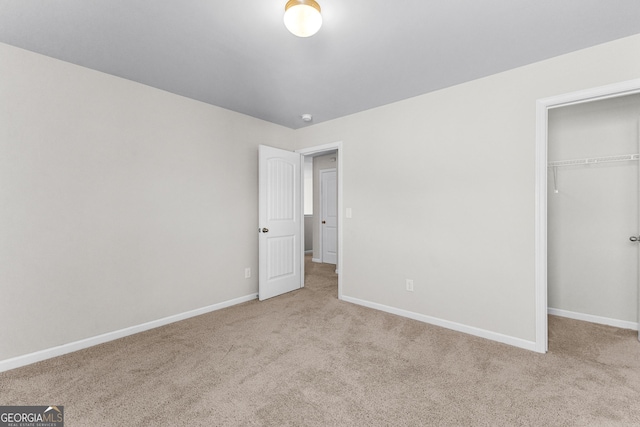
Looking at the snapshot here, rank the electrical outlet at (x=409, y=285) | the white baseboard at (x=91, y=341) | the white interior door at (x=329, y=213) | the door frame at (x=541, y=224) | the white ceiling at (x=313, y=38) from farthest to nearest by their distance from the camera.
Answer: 1. the white interior door at (x=329, y=213)
2. the electrical outlet at (x=409, y=285)
3. the door frame at (x=541, y=224)
4. the white baseboard at (x=91, y=341)
5. the white ceiling at (x=313, y=38)

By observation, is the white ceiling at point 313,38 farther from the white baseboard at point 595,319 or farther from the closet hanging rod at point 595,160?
the white baseboard at point 595,319

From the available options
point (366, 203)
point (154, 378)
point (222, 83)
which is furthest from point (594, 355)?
point (222, 83)

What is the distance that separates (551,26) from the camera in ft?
6.17

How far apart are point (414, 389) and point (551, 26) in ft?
8.51

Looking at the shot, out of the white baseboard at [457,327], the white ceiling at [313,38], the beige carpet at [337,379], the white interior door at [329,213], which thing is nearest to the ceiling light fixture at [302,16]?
the white ceiling at [313,38]

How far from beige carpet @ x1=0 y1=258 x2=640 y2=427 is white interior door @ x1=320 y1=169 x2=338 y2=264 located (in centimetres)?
342

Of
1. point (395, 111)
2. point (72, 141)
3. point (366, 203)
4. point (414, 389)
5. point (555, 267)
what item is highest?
point (395, 111)

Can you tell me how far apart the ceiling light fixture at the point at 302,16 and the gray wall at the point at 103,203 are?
1.93 metres

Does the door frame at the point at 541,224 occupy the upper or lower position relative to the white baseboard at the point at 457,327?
upper

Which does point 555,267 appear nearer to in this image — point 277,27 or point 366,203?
point 366,203
